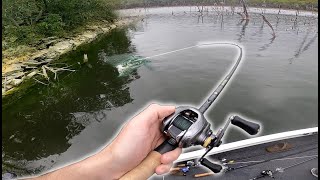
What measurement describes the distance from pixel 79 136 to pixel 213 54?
16.1 meters

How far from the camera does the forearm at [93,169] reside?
7.99ft

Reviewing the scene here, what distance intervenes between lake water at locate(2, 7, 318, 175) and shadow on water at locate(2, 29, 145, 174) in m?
0.06

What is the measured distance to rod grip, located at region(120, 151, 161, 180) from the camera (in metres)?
2.18

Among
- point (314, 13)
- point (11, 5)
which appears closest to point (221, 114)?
point (11, 5)

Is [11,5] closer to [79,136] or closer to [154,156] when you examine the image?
[79,136]

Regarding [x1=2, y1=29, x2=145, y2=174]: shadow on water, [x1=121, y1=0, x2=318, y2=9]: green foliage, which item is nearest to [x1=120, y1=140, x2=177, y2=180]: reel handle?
[x1=2, y1=29, x2=145, y2=174]: shadow on water

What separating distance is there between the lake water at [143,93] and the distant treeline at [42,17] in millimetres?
4848

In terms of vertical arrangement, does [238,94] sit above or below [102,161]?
below

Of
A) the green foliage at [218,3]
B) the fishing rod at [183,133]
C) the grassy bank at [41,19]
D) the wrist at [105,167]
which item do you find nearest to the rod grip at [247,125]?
the fishing rod at [183,133]

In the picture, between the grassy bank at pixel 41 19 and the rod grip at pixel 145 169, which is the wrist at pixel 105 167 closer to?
the rod grip at pixel 145 169

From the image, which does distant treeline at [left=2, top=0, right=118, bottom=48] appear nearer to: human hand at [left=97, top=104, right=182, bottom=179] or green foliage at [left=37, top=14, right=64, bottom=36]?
green foliage at [left=37, top=14, right=64, bottom=36]

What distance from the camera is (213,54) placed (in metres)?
27.3

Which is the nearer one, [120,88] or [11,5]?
[120,88]

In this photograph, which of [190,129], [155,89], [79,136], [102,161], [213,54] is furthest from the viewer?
[213,54]
